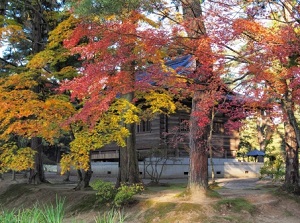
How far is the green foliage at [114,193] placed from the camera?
12.9 metres

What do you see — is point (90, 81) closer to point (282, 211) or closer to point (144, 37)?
point (144, 37)

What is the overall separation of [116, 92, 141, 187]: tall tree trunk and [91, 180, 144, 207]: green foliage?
1372mm

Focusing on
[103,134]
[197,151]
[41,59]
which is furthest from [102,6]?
[41,59]

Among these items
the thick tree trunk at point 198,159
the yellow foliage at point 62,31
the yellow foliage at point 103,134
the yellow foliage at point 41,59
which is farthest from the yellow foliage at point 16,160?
the thick tree trunk at point 198,159

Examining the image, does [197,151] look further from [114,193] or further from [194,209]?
[114,193]

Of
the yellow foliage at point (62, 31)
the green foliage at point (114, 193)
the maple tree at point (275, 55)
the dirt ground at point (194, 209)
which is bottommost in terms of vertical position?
the dirt ground at point (194, 209)

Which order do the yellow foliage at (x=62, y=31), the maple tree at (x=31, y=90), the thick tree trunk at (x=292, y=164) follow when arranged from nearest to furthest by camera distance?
the thick tree trunk at (x=292, y=164) → the maple tree at (x=31, y=90) → the yellow foliage at (x=62, y=31)

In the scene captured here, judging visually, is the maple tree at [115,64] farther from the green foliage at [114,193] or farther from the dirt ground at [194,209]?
the dirt ground at [194,209]

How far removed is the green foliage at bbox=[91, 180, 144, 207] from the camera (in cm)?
1295

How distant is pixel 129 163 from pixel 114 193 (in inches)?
82.5

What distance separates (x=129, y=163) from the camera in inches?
624

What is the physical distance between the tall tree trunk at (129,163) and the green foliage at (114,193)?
1372mm

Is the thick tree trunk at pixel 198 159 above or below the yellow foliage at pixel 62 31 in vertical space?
below

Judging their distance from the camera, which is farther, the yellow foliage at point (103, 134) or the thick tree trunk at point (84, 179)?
the thick tree trunk at point (84, 179)
